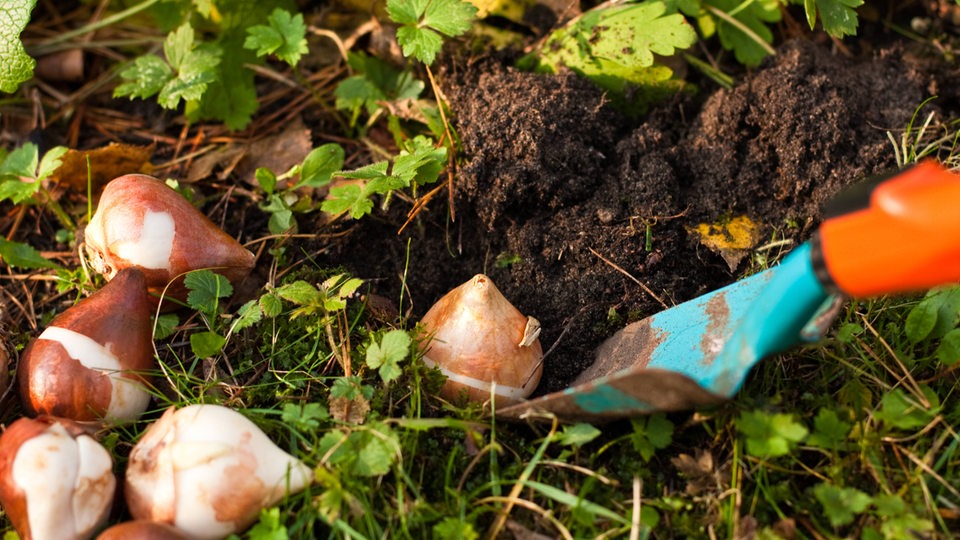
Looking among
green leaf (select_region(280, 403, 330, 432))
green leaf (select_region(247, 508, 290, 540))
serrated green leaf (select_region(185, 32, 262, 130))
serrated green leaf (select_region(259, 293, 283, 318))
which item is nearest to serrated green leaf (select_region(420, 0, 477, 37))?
serrated green leaf (select_region(185, 32, 262, 130))

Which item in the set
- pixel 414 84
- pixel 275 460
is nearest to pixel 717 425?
pixel 275 460

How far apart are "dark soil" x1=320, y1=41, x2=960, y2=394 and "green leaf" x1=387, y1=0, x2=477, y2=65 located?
0.63ft

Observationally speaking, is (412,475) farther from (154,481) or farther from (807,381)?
(807,381)

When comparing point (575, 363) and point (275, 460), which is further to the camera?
point (575, 363)

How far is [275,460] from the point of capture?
1681 mm

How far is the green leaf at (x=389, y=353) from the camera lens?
5.96ft

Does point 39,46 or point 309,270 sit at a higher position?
point 39,46

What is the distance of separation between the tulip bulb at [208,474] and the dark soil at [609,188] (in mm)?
633

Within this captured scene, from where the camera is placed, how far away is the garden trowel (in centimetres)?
133

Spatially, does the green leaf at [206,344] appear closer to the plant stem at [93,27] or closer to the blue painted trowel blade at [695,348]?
the blue painted trowel blade at [695,348]

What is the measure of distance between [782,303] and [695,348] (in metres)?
0.38

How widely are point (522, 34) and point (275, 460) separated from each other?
1.57m

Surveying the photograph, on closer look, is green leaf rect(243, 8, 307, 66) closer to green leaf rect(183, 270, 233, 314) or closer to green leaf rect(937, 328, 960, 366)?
green leaf rect(183, 270, 233, 314)

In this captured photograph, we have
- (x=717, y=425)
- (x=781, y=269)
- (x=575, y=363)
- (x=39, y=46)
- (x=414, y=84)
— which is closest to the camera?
(x=781, y=269)
